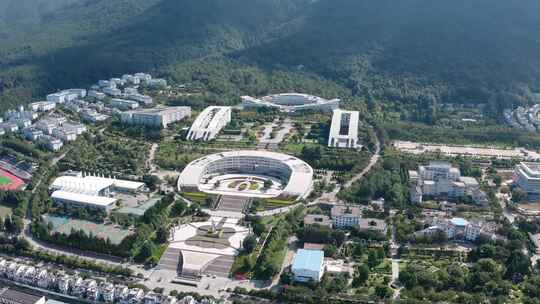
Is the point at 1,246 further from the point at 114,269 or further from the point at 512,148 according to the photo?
the point at 512,148

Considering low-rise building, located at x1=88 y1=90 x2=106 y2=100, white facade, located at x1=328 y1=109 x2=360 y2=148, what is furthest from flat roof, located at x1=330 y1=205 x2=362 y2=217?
low-rise building, located at x1=88 y1=90 x2=106 y2=100

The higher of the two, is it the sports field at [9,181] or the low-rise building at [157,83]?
the low-rise building at [157,83]

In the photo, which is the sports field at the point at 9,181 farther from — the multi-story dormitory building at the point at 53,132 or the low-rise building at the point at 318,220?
the low-rise building at the point at 318,220

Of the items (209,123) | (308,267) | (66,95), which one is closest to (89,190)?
(209,123)

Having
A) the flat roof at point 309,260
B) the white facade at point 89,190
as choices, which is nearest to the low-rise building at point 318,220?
the flat roof at point 309,260

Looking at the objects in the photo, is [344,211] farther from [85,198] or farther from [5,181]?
[5,181]

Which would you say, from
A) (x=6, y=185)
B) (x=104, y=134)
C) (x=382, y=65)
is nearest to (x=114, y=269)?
(x=6, y=185)
